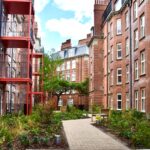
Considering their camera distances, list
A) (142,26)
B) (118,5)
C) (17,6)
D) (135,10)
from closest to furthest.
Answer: (17,6) < (142,26) < (135,10) < (118,5)

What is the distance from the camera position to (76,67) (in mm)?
88688

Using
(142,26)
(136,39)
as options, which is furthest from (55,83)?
(142,26)

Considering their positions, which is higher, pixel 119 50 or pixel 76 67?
pixel 76 67

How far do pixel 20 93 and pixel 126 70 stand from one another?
40.6 ft

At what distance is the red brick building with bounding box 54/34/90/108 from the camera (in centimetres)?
8431

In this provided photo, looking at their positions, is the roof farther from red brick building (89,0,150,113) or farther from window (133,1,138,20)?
window (133,1,138,20)

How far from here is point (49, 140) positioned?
15453 millimetres

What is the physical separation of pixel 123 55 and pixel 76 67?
45.2 meters

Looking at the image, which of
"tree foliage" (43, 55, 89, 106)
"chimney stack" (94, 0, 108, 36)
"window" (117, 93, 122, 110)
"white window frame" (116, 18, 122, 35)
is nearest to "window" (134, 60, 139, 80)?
"window" (117, 93, 122, 110)

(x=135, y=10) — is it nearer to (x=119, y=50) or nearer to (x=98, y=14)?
(x=119, y=50)

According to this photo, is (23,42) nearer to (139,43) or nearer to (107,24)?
(139,43)

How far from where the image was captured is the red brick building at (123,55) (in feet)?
109

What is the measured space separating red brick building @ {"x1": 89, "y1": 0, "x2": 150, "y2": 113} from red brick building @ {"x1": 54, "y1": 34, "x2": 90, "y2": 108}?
21.0 metres

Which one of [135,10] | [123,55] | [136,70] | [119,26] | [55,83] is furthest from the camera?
[55,83]
